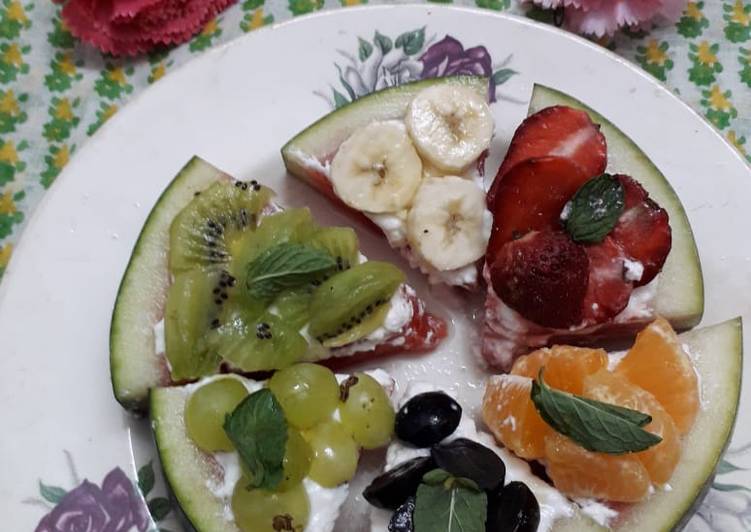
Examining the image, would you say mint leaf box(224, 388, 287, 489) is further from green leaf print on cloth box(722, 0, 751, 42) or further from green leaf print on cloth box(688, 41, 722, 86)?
green leaf print on cloth box(722, 0, 751, 42)

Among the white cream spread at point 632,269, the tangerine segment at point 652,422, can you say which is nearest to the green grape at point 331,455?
the tangerine segment at point 652,422

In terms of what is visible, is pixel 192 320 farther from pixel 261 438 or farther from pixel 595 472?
pixel 595 472

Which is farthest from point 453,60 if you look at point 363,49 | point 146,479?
point 146,479

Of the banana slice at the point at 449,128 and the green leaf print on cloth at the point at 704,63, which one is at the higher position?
the banana slice at the point at 449,128

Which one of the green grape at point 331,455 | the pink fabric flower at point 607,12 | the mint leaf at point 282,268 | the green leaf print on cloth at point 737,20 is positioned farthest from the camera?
the green leaf print on cloth at point 737,20

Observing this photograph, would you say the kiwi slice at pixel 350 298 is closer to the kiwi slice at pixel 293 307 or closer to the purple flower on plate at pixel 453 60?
the kiwi slice at pixel 293 307
